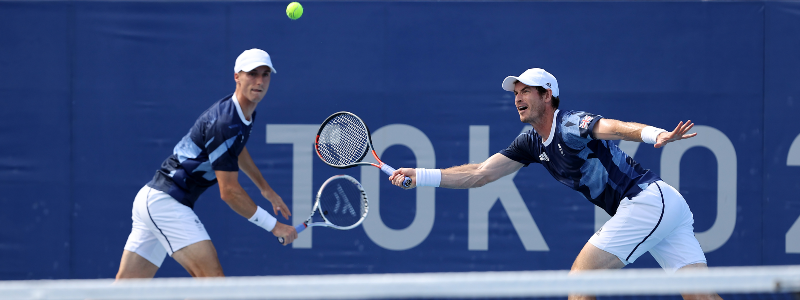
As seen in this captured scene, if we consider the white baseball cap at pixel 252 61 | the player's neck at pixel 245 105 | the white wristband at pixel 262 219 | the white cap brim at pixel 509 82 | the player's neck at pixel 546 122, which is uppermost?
the white baseball cap at pixel 252 61

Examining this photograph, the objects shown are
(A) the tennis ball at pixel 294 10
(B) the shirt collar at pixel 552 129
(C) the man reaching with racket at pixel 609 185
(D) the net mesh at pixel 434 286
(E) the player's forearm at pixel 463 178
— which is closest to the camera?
(D) the net mesh at pixel 434 286

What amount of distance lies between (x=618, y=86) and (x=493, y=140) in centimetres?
95

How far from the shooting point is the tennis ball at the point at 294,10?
4.45 meters

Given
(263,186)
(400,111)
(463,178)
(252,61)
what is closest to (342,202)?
(263,186)

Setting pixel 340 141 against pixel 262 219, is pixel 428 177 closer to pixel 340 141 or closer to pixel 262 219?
pixel 340 141

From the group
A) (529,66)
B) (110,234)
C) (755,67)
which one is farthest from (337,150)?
(755,67)

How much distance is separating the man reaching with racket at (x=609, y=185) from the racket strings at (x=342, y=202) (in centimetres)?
104

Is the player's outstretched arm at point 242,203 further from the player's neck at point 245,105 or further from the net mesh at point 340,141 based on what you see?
the net mesh at point 340,141

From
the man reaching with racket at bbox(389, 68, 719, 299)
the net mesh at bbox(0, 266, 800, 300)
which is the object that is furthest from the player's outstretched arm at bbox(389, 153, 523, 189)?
the net mesh at bbox(0, 266, 800, 300)

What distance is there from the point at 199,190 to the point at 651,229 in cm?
222

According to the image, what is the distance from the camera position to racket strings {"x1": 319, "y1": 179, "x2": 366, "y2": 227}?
12.1 ft

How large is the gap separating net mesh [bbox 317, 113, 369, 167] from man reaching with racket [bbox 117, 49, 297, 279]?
1.56ft

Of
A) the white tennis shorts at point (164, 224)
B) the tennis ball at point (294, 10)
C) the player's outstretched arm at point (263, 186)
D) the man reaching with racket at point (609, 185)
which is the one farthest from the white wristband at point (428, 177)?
the tennis ball at point (294, 10)

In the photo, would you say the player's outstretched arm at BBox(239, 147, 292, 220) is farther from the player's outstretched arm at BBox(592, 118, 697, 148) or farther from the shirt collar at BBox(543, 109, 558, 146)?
the player's outstretched arm at BBox(592, 118, 697, 148)
